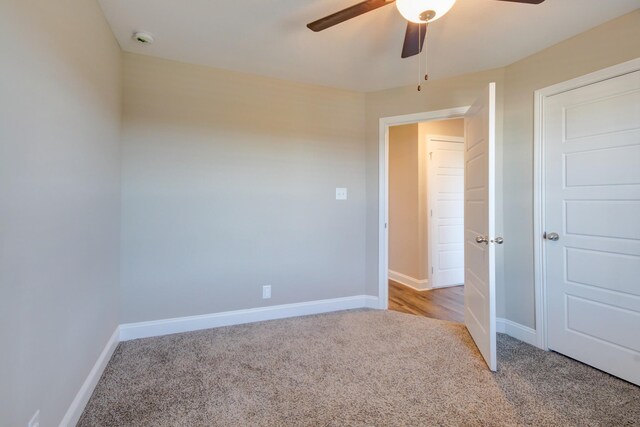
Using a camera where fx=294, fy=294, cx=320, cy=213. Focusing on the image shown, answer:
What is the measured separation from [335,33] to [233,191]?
155 centimetres

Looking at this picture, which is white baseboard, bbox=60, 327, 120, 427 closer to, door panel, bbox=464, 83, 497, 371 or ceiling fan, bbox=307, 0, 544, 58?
ceiling fan, bbox=307, 0, 544, 58

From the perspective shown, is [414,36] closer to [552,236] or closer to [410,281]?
[552,236]

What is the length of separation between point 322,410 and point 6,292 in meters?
1.47

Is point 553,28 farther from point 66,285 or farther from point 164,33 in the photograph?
point 66,285

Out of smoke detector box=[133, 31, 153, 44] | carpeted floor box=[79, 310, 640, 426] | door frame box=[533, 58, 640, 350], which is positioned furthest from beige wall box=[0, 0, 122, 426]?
door frame box=[533, 58, 640, 350]

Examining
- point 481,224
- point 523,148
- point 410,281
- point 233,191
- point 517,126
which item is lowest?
point 410,281

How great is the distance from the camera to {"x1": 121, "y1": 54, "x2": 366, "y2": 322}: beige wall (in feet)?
8.06

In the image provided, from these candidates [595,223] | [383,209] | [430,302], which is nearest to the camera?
[595,223]

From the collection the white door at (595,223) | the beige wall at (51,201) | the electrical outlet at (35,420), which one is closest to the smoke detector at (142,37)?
the beige wall at (51,201)

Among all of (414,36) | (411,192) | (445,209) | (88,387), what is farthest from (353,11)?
(445,209)

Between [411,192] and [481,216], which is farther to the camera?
[411,192]

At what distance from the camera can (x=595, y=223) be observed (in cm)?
205

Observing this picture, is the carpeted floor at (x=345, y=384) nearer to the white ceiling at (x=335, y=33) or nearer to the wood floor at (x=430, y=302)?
the wood floor at (x=430, y=302)

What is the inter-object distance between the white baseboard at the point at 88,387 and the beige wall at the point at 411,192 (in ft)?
11.3
